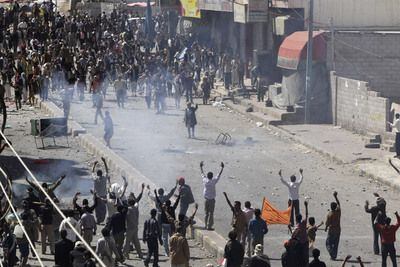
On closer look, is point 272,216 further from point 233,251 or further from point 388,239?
point 233,251

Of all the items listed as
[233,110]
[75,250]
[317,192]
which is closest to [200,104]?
[233,110]

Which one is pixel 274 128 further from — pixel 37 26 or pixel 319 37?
pixel 37 26

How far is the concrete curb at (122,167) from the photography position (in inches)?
740

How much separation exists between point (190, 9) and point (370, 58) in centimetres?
1633

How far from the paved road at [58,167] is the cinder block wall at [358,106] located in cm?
741

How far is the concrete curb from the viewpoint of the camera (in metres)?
18.8

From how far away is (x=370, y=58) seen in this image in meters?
34.2

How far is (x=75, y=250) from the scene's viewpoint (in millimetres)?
14750

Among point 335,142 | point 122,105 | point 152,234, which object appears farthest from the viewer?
point 122,105

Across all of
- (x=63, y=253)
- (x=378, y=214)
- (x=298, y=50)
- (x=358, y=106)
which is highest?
(x=298, y=50)

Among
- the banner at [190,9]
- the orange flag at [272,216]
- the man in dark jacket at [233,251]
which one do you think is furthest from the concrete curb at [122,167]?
the banner at [190,9]

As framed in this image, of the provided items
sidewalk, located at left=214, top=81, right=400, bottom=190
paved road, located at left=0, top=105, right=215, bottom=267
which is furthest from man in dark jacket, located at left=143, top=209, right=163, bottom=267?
sidewalk, located at left=214, top=81, right=400, bottom=190

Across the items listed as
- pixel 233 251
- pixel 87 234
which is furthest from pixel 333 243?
pixel 87 234

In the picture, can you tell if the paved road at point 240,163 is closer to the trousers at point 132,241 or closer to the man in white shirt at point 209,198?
the man in white shirt at point 209,198
